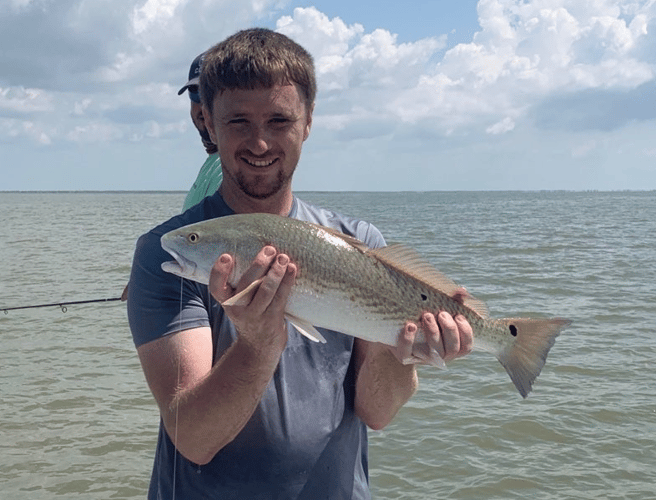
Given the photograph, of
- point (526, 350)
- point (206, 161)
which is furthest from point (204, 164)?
point (526, 350)

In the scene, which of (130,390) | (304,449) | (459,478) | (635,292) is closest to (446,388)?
(459,478)

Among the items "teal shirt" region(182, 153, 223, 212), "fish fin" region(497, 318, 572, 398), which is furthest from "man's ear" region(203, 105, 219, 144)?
"fish fin" region(497, 318, 572, 398)

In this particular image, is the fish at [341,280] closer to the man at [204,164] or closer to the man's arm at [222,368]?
the man's arm at [222,368]

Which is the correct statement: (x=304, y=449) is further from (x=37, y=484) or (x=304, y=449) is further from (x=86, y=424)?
(x=86, y=424)

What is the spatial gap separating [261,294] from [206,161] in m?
2.17

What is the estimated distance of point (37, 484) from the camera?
255 inches

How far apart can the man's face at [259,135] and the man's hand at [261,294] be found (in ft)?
1.28

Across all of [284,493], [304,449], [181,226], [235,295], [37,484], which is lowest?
[37,484]

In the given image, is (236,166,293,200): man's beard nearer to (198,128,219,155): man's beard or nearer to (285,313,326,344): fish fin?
(285,313,326,344): fish fin

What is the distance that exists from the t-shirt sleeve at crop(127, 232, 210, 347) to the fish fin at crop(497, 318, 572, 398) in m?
1.35

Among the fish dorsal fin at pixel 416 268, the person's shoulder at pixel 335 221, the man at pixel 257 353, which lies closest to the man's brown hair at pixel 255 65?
the man at pixel 257 353

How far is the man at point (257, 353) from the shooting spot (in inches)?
96.1

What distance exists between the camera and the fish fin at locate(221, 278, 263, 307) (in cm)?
235

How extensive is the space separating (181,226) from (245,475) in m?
1.00
